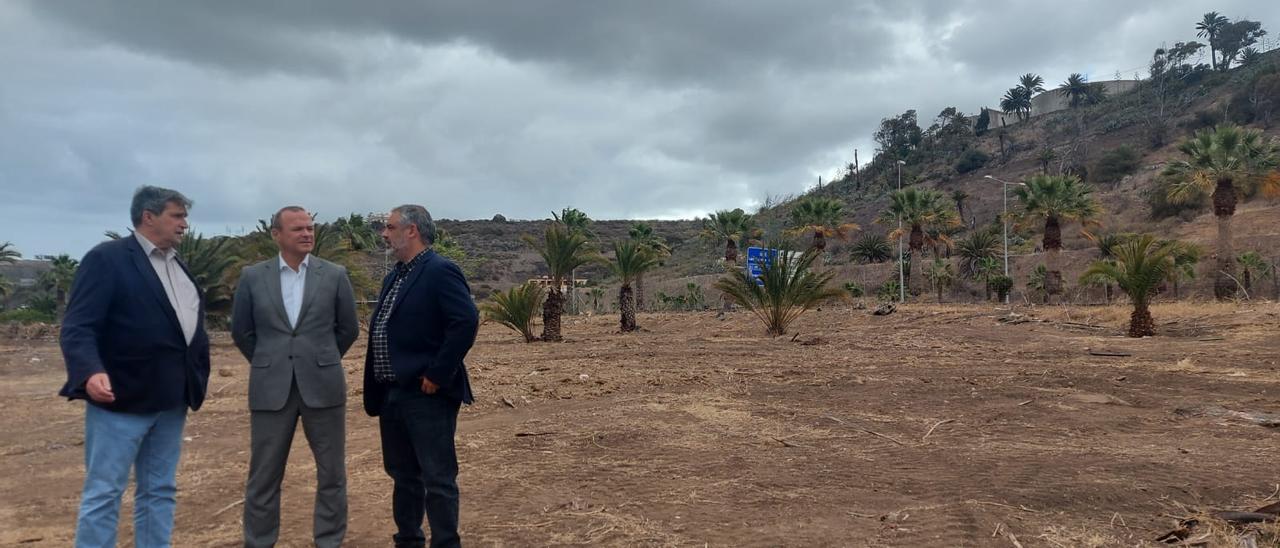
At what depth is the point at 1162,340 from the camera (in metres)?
15.9

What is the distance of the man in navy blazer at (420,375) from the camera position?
3.53 m

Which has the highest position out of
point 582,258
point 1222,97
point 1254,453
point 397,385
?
point 1222,97

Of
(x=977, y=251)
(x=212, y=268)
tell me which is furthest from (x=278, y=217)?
(x=977, y=251)

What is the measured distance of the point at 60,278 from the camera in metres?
44.1

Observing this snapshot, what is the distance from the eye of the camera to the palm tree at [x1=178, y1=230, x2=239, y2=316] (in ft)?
75.3

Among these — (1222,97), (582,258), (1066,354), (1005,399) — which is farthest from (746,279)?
(1222,97)

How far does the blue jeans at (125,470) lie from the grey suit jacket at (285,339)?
362 millimetres

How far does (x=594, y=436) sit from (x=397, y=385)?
3.34 m

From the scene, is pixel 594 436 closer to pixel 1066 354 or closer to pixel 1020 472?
pixel 1020 472

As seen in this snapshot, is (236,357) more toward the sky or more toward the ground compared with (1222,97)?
more toward the ground

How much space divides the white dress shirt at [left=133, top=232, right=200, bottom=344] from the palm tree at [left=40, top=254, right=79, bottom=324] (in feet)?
154

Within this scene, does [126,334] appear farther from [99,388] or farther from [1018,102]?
[1018,102]

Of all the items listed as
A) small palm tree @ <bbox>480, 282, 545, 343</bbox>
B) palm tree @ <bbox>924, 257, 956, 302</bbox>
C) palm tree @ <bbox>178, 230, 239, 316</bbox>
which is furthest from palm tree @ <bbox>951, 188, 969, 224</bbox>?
palm tree @ <bbox>178, 230, 239, 316</bbox>

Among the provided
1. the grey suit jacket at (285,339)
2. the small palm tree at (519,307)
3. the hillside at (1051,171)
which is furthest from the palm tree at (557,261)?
the hillside at (1051,171)
